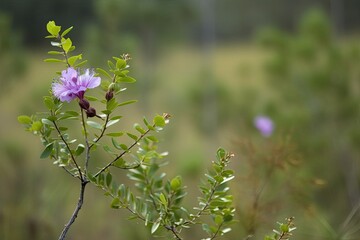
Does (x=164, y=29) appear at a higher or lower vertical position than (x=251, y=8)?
lower

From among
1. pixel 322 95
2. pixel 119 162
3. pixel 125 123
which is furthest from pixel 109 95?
pixel 322 95

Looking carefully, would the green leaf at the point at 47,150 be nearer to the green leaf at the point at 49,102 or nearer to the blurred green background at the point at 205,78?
the green leaf at the point at 49,102

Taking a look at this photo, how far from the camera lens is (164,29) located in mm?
3383

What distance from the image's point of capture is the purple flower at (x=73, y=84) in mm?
787

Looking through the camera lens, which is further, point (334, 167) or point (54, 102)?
point (334, 167)

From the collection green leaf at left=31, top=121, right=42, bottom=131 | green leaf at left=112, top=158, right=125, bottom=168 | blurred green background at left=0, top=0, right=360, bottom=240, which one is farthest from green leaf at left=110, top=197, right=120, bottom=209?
blurred green background at left=0, top=0, right=360, bottom=240

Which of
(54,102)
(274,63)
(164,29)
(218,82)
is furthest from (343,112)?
(54,102)

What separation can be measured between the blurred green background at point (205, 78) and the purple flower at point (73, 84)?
6.85 ft

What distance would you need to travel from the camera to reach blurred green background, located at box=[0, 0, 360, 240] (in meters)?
3.07

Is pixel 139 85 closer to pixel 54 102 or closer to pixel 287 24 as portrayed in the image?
pixel 287 24

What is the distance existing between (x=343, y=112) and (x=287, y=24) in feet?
1.92

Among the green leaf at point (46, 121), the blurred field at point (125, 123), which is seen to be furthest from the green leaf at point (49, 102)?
the blurred field at point (125, 123)

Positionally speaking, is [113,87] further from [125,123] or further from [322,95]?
[322,95]

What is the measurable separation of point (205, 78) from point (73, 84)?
2.65 metres
